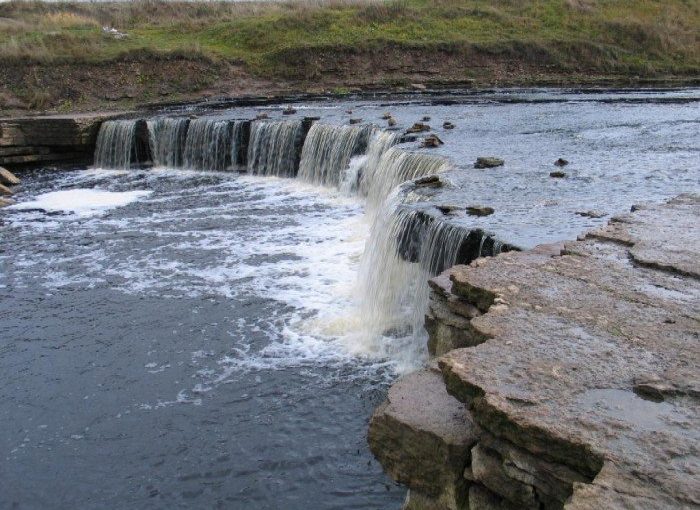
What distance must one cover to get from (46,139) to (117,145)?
3022 millimetres

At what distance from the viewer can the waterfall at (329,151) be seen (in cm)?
2258

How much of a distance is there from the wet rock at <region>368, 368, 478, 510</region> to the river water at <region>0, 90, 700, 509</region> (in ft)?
4.79

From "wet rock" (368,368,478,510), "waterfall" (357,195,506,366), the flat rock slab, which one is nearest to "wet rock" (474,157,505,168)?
"waterfall" (357,195,506,366)

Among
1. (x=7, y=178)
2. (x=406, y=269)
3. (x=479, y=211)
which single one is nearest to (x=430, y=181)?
(x=479, y=211)

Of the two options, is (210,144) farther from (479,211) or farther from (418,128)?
(479,211)

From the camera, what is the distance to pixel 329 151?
23.2 meters

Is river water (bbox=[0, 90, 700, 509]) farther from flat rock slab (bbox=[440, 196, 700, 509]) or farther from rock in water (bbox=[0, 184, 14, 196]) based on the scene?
flat rock slab (bbox=[440, 196, 700, 509])

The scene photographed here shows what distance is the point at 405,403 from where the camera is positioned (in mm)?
6676

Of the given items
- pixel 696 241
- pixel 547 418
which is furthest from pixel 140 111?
pixel 547 418

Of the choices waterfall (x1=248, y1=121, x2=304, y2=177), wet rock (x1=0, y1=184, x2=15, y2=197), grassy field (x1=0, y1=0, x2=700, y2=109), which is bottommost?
wet rock (x1=0, y1=184, x2=15, y2=197)

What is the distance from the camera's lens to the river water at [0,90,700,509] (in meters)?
8.44

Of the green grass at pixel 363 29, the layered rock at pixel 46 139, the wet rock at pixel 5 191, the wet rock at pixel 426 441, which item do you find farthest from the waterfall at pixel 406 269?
the green grass at pixel 363 29

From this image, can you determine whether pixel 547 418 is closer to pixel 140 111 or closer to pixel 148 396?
pixel 148 396

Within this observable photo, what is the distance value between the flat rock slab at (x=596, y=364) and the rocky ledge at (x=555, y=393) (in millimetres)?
13
